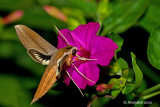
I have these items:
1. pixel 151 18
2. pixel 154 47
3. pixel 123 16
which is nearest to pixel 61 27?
pixel 123 16

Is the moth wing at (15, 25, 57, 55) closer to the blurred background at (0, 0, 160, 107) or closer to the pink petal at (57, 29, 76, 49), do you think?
the pink petal at (57, 29, 76, 49)

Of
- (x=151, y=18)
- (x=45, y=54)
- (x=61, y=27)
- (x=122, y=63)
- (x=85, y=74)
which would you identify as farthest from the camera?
(x=61, y=27)

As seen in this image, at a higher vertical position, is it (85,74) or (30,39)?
(30,39)

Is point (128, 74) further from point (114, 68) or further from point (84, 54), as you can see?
point (84, 54)

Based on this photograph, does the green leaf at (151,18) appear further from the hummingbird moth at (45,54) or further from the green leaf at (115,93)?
the hummingbird moth at (45,54)

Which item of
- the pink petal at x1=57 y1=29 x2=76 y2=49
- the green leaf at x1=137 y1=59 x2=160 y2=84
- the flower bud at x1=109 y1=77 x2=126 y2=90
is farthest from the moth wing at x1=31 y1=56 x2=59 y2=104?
the green leaf at x1=137 y1=59 x2=160 y2=84

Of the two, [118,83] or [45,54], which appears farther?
[118,83]

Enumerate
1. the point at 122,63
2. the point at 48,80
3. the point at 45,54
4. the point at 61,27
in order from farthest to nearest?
the point at 61,27 → the point at 122,63 → the point at 45,54 → the point at 48,80
